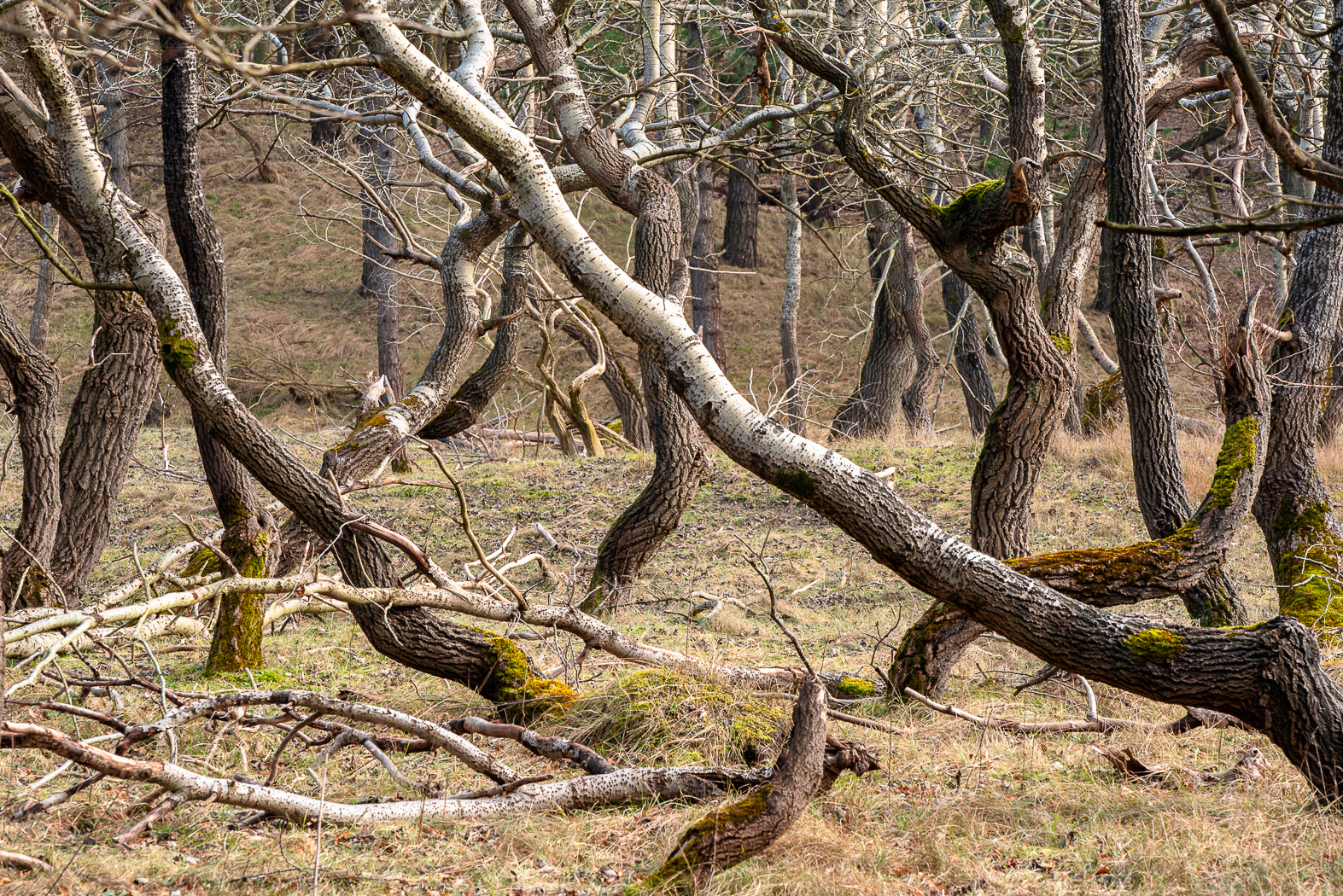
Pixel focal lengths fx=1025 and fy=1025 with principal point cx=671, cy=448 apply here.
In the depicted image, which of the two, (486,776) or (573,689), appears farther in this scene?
(573,689)

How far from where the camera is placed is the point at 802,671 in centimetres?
555

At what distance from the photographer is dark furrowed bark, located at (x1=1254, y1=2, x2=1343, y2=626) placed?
6352 millimetres

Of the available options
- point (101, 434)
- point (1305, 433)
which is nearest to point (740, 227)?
point (1305, 433)

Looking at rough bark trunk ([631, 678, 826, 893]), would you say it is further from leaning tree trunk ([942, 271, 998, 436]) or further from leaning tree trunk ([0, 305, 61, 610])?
leaning tree trunk ([942, 271, 998, 436])

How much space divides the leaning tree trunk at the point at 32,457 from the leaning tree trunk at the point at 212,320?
32.6 inches

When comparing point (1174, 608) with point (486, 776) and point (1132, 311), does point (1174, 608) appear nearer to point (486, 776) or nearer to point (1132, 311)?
point (1132, 311)

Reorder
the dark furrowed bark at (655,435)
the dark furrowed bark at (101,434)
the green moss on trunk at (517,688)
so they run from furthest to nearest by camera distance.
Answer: the dark furrowed bark at (655,435) < the dark furrowed bark at (101,434) < the green moss on trunk at (517,688)

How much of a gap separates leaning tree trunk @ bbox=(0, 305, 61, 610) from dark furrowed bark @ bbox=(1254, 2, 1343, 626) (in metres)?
7.45

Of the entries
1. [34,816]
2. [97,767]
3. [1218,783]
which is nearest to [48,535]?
[34,816]

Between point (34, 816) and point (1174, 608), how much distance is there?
7.45m

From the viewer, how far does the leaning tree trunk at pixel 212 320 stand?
6.05 m

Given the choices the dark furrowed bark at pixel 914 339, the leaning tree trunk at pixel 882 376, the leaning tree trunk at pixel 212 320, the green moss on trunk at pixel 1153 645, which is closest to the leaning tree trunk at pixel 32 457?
the leaning tree trunk at pixel 212 320

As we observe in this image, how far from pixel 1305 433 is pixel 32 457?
7.75 meters

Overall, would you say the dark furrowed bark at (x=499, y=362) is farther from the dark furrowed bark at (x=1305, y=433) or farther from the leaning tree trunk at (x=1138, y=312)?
the dark furrowed bark at (x=1305, y=433)
